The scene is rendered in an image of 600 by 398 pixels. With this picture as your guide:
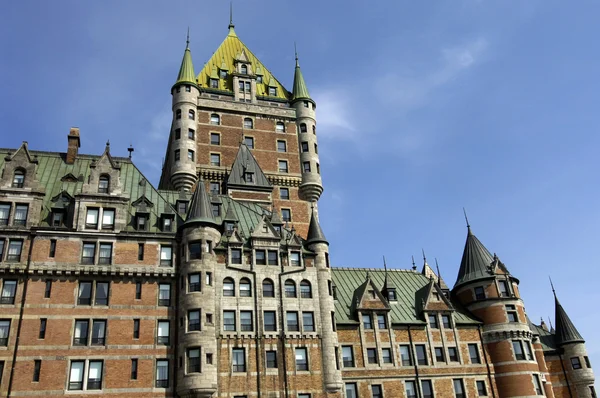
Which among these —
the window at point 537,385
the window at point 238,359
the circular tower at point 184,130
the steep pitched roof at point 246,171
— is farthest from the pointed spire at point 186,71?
the window at point 537,385

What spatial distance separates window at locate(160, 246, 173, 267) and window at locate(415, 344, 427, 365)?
27.4m

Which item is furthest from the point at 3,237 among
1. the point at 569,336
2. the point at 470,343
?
the point at 569,336

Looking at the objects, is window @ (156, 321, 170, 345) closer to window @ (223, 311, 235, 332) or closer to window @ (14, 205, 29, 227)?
window @ (223, 311, 235, 332)

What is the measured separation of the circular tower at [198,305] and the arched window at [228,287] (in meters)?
1.42

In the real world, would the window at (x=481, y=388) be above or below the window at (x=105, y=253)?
below

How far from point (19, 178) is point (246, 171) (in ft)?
84.7

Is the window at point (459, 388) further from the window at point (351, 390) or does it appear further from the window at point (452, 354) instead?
A: the window at point (351, 390)

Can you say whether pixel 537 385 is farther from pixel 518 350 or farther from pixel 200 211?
pixel 200 211

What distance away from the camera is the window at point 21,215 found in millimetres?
48094

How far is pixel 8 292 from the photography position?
148ft

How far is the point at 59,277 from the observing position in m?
46.6

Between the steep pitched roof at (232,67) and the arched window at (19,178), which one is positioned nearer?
the arched window at (19,178)

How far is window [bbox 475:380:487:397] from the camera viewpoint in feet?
194

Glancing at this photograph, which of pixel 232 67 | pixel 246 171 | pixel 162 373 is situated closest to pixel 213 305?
pixel 162 373
